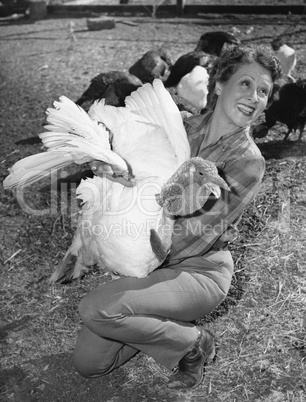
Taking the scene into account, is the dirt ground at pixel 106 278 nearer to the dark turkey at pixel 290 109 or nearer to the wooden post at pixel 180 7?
the dark turkey at pixel 290 109

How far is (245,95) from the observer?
197cm

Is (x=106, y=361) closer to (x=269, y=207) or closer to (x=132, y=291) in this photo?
(x=132, y=291)

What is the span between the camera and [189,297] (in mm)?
1917

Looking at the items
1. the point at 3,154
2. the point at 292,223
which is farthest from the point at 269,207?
the point at 3,154

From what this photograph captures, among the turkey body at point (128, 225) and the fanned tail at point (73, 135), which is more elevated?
the fanned tail at point (73, 135)

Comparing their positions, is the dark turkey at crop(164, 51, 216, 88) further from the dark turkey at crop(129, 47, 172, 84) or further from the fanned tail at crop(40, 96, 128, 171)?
the fanned tail at crop(40, 96, 128, 171)

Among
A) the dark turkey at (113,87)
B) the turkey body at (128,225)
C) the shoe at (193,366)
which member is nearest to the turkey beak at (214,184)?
the turkey body at (128,225)

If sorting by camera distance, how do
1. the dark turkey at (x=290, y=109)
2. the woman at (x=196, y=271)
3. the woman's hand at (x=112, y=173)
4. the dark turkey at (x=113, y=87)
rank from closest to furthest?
1. the woman's hand at (x=112, y=173)
2. the woman at (x=196, y=271)
3. the dark turkey at (x=290, y=109)
4. the dark turkey at (x=113, y=87)

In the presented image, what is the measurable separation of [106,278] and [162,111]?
4.20 ft

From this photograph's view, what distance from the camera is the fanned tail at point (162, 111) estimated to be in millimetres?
1775

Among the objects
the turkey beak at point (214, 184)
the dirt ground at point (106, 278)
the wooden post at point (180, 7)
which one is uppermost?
the turkey beak at point (214, 184)

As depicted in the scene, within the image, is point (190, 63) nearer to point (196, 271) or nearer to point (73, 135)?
point (196, 271)

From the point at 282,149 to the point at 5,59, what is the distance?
13.3 ft

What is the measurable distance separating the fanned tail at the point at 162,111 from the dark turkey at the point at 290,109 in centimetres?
211
